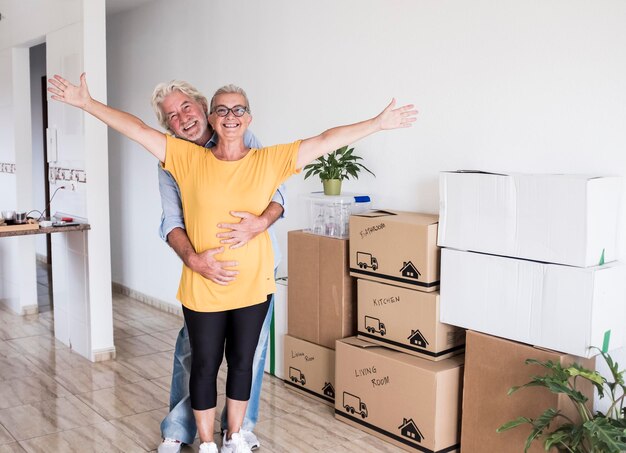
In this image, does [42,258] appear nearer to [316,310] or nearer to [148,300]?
[148,300]

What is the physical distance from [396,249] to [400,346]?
43 centimetres

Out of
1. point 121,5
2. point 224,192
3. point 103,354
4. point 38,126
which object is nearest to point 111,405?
point 103,354

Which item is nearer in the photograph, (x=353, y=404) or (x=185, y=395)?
(x=185, y=395)

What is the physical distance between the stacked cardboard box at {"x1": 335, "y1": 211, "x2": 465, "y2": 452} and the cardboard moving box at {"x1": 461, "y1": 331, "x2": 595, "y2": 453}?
0.12m

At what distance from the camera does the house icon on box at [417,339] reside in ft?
9.90

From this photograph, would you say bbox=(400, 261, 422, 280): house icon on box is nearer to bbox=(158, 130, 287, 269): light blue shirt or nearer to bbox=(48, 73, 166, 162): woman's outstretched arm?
bbox=(158, 130, 287, 269): light blue shirt

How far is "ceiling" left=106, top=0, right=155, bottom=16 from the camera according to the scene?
545 centimetres

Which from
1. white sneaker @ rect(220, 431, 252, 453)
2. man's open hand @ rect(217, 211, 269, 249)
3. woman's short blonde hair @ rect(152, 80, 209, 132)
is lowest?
white sneaker @ rect(220, 431, 252, 453)

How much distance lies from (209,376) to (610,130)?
1793 millimetres

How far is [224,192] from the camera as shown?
8.34 ft

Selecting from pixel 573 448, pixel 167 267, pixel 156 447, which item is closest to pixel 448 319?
pixel 573 448

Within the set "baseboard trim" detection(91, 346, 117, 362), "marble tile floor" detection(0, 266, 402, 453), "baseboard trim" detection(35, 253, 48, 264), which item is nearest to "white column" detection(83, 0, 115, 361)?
"baseboard trim" detection(91, 346, 117, 362)

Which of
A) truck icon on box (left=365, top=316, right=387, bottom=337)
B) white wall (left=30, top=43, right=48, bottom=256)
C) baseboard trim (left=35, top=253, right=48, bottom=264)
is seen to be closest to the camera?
truck icon on box (left=365, top=316, right=387, bottom=337)

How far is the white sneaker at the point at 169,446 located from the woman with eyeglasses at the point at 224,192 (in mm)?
258
